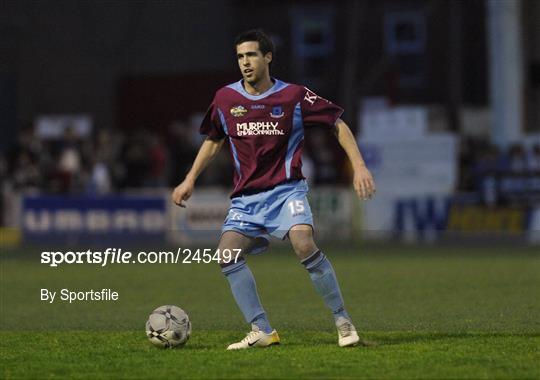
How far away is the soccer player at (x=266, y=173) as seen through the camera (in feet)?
29.2

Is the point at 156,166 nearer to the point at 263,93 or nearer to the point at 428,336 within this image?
the point at 428,336

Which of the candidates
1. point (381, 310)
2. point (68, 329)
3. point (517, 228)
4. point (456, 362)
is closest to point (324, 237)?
point (517, 228)

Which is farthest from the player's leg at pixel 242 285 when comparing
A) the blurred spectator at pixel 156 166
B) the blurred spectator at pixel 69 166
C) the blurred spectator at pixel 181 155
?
the blurred spectator at pixel 69 166

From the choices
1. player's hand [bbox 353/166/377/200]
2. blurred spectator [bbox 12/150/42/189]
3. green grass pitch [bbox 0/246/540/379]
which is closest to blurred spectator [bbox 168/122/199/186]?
blurred spectator [bbox 12/150/42/189]

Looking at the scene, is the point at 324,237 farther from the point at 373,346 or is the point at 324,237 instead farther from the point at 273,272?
the point at 373,346

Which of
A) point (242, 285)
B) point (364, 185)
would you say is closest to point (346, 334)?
point (242, 285)

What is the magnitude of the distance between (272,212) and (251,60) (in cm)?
109

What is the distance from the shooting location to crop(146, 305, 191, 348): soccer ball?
8.94 metres

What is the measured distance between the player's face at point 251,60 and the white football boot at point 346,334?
181 cm

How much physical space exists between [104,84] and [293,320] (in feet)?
86.7

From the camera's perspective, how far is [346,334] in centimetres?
885

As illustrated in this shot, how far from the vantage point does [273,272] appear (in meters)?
17.0

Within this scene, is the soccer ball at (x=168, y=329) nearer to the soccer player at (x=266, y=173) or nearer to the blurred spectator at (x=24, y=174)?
the soccer player at (x=266, y=173)

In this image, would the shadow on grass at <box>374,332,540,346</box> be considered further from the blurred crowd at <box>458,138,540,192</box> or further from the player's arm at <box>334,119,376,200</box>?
the blurred crowd at <box>458,138,540,192</box>
